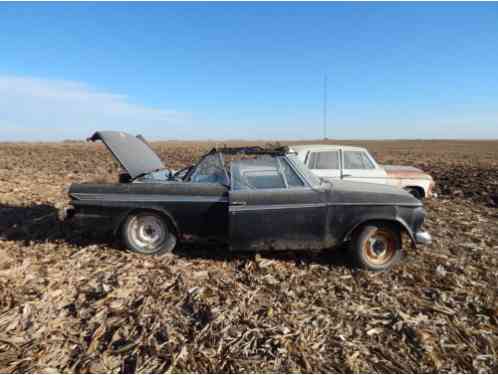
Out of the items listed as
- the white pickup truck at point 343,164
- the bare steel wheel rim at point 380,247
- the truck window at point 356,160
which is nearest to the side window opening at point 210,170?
the bare steel wheel rim at point 380,247

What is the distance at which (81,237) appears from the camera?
16.4 feet

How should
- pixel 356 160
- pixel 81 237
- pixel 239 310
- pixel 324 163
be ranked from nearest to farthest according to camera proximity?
pixel 239 310, pixel 81 237, pixel 324 163, pixel 356 160

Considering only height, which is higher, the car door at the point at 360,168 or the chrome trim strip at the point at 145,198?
the car door at the point at 360,168

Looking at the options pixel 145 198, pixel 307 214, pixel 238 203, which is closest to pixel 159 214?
pixel 145 198

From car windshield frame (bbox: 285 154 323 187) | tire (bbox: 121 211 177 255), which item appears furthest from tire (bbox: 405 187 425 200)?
tire (bbox: 121 211 177 255)

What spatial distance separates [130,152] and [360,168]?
466 centimetres

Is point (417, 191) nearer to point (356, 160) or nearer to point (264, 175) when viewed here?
point (356, 160)

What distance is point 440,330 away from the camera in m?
2.86

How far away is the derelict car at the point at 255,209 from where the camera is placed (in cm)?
389

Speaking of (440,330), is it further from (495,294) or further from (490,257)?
(490,257)

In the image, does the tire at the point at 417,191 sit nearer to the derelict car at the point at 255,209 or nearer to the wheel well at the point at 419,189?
the wheel well at the point at 419,189

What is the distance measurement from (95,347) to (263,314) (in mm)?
1535

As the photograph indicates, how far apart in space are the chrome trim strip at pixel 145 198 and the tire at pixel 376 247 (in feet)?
6.05

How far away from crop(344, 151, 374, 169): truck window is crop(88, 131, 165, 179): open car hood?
3890 mm
